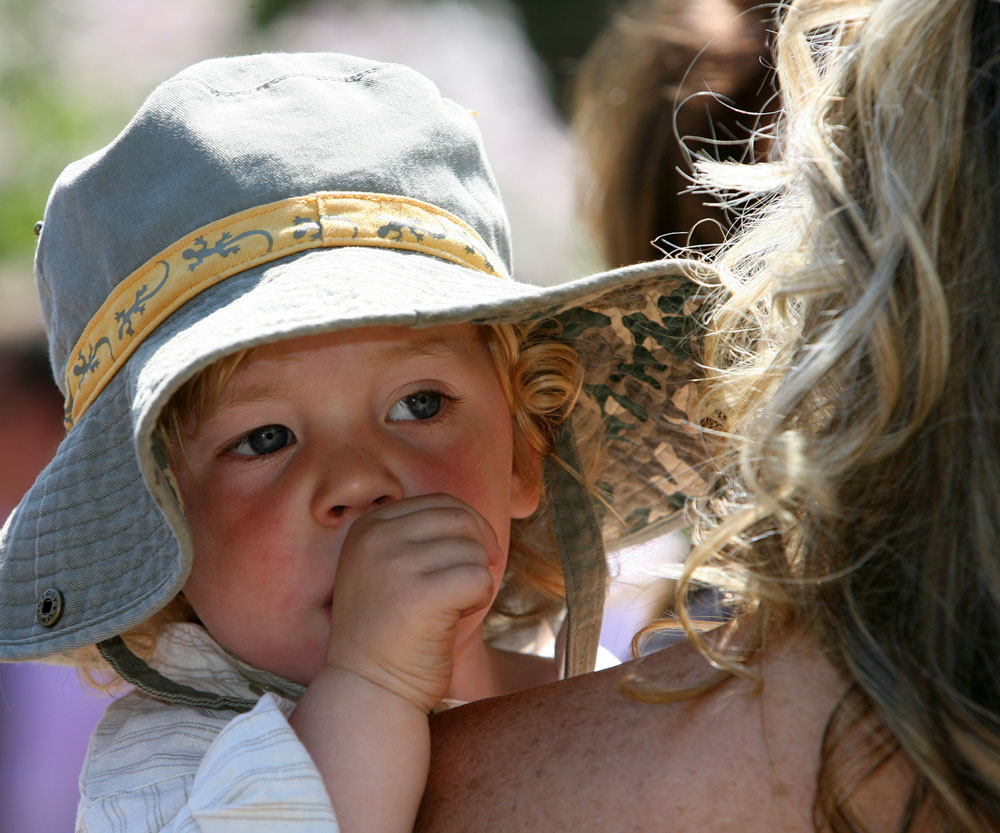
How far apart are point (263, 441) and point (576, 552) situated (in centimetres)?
64

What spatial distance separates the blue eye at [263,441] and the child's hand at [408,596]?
248mm

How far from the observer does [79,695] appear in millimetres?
3277

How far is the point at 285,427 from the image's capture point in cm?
172

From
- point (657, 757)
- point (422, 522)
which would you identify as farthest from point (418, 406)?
point (657, 757)

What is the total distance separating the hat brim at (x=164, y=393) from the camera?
1.37 meters

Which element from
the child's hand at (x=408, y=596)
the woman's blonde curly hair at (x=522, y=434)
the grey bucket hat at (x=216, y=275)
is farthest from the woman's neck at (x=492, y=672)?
the grey bucket hat at (x=216, y=275)

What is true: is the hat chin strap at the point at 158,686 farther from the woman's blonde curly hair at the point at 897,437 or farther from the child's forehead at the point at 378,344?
the woman's blonde curly hair at the point at 897,437

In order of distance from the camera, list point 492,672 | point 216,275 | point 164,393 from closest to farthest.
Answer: point 164,393
point 216,275
point 492,672

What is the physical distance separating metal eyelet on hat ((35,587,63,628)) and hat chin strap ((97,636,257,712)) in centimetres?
14

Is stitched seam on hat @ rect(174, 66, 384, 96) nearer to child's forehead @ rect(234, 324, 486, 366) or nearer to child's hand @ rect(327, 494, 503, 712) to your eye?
child's forehead @ rect(234, 324, 486, 366)

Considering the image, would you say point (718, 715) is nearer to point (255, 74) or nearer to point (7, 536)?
point (7, 536)

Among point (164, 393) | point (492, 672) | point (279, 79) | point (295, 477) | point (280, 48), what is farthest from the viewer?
point (280, 48)

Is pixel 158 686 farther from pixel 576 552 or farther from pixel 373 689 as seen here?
pixel 576 552

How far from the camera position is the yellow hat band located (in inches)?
61.2
